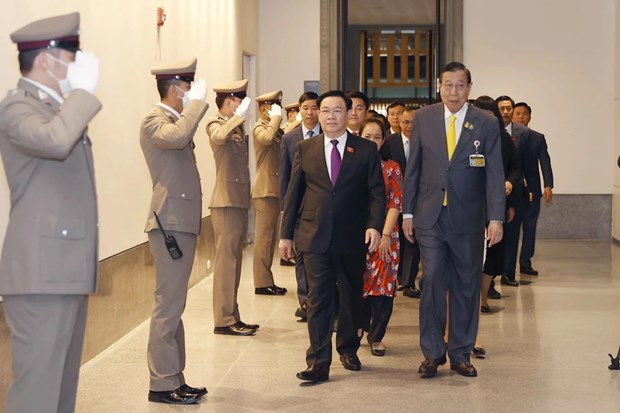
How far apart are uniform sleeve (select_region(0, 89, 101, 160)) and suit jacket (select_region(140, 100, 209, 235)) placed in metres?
1.72

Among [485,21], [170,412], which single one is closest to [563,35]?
[485,21]

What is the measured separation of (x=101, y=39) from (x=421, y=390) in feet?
9.94

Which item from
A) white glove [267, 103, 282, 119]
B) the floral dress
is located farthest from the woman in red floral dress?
white glove [267, 103, 282, 119]

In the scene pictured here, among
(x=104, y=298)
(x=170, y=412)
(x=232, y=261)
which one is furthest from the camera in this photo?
(x=232, y=261)

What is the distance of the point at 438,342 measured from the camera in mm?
6113

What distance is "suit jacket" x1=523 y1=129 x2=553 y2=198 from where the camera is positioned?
984 centimetres

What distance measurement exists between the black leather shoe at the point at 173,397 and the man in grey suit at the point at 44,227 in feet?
5.70

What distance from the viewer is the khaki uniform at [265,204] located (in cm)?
926

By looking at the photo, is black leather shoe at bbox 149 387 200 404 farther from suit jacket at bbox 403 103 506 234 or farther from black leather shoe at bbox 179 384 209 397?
suit jacket at bbox 403 103 506 234

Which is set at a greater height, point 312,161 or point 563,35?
point 563,35

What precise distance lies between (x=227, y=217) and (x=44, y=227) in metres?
3.72

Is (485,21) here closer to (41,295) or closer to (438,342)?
(438,342)

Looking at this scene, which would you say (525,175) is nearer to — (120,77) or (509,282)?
(509,282)

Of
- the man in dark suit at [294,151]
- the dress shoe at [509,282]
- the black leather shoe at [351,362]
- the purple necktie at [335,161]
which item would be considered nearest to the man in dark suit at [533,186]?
the dress shoe at [509,282]
